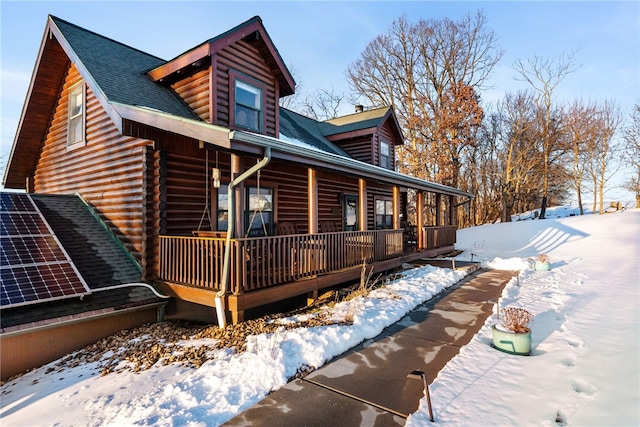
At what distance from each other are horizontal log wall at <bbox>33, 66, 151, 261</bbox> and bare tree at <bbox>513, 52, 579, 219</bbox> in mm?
30187

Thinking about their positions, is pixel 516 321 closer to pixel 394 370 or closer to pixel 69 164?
pixel 394 370

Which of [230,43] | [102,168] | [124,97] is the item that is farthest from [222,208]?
[230,43]

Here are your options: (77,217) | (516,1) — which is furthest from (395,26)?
(77,217)

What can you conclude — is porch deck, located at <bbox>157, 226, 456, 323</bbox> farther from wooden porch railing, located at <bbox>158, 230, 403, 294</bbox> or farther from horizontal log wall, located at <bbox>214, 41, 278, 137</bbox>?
horizontal log wall, located at <bbox>214, 41, 278, 137</bbox>

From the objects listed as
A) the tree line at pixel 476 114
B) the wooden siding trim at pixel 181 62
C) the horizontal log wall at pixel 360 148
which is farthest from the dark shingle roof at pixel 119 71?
the tree line at pixel 476 114

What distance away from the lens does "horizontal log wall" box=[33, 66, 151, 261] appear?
7051 millimetres

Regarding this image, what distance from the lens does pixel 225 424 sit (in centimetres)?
294

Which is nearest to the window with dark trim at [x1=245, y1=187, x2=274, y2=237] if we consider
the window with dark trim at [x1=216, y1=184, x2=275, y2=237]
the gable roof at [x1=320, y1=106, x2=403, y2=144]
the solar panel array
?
the window with dark trim at [x1=216, y1=184, x2=275, y2=237]

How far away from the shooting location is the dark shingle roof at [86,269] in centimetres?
503

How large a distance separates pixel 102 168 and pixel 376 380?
8.22m

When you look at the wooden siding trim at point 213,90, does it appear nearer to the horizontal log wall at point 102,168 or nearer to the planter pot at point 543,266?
the horizontal log wall at point 102,168

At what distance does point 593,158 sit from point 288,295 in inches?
1224

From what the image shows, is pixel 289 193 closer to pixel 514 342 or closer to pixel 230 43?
pixel 230 43

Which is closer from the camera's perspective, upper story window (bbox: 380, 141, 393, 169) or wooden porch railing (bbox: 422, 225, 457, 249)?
wooden porch railing (bbox: 422, 225, 457, 249)
